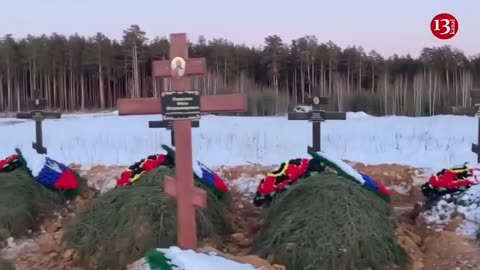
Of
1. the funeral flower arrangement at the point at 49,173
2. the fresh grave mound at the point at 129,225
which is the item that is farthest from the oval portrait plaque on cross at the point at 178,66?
the funeral flower arrangement at the point at 49,173

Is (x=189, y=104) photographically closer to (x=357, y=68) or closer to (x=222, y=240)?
(x=222, y=240)

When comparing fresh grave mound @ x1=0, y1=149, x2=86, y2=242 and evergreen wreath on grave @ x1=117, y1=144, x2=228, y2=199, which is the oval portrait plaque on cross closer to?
evergreen wreath on grave @ x1=117, y1=144, x2=228, y2=199

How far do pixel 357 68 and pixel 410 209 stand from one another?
3455 centimetres

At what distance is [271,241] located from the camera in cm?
472

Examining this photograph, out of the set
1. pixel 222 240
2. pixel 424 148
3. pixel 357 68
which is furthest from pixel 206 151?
pixel 357 68

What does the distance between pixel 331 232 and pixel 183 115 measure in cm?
142

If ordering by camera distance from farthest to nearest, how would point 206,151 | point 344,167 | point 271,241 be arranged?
point 206,151
point 344,167
point 271,241

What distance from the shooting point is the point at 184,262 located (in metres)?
3.89

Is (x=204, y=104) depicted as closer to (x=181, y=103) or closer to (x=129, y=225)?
(x=181, y=103)

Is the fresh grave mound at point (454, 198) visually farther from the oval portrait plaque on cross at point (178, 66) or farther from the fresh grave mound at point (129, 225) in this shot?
the oval portrait plaque on cross at point (178, 66)

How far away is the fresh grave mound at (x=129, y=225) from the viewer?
490cm

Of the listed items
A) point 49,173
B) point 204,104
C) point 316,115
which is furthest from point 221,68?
point 204,104

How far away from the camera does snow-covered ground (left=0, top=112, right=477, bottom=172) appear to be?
33.9ft

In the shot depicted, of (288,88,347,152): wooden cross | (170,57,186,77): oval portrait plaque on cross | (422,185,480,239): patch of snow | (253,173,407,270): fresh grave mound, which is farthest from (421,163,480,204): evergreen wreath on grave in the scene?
(170,57,186,77): oval portrait plaque on cross
